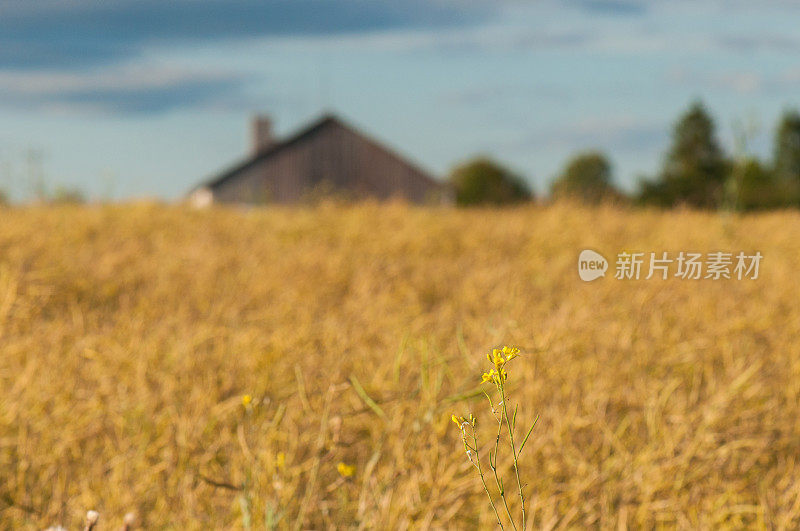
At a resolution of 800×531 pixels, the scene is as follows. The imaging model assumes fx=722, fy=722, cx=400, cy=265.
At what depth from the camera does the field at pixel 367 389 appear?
1.80 meters

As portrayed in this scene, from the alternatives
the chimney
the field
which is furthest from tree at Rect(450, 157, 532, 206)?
the field

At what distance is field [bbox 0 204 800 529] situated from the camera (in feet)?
5.92

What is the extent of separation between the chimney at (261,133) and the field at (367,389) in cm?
2833

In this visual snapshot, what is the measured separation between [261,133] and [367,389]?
102 ft

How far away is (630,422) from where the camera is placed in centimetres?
217

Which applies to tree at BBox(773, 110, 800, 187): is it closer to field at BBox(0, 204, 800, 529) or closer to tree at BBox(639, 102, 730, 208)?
tree at BBox(639, 102, 730, 208)

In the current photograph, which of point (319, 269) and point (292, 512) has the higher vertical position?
point (319, 269)

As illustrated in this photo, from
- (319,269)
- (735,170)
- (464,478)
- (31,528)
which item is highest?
(735,170)

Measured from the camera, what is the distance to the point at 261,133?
32094 mm

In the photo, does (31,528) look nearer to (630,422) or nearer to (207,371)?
(207,371)

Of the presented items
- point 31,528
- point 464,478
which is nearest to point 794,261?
point 464,478

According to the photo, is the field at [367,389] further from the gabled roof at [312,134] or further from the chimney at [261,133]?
the chimney at [261,133]

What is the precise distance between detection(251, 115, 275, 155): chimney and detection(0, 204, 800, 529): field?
93.0ft

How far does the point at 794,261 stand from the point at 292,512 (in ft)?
13.3
